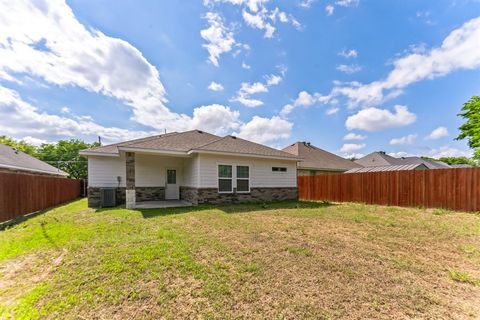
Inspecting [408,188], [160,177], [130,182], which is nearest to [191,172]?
[160,177]

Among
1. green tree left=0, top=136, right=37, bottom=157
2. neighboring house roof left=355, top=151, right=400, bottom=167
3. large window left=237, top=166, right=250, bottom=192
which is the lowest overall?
large window left=237, top=166, right=250, bottom=192

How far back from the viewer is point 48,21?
7.09 metres

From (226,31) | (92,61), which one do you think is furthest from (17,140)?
(226,31)

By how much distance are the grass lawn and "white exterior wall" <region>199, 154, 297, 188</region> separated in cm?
471

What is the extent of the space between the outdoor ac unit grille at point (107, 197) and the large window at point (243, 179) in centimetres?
640

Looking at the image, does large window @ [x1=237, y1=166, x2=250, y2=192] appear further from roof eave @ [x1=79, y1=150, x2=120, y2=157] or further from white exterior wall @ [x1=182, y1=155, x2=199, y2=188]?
roof eave @ [x1=79, y1=150, x2=120, y2=157]

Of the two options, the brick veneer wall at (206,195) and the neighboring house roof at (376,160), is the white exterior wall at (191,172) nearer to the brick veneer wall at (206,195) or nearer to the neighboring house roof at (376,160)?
the brick veneer wall at (206,195)

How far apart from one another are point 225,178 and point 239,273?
8.01 m

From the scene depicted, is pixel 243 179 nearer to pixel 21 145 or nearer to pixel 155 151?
pixel 155 151

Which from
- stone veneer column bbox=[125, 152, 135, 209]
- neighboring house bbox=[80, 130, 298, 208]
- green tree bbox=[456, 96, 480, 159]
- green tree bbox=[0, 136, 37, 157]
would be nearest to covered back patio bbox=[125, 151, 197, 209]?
neighboring house bbox=[80, 130, 298, 208]

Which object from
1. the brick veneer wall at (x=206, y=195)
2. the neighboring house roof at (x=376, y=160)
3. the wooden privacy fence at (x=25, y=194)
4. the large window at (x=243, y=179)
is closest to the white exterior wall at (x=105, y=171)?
the brick veneer wall at (x=206, y=195)

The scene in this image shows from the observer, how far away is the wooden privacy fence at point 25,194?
7673 mm

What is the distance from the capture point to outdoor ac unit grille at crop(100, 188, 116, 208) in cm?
1064

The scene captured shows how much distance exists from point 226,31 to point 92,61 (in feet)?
20.9
